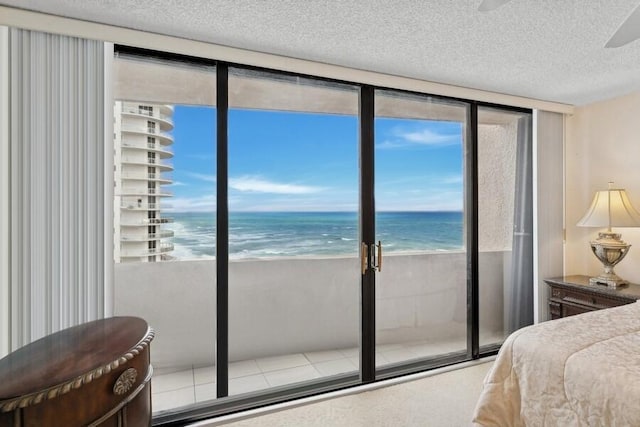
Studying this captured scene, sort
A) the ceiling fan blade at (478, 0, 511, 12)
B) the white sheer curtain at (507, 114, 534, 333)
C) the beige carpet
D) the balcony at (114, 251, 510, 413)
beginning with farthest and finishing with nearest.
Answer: the white sheer curtain at (507, 114, 534, 333)
the balcony at (114, 251, 510, 413)
the beige carpet
the ceiling fan blade at (478, 0, 511, 12)

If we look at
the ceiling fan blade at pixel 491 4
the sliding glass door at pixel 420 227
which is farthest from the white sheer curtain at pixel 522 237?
the ceiling fan blade at pixel 491 4

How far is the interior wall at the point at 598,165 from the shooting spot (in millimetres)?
2992

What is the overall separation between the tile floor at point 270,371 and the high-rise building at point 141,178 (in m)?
0.88

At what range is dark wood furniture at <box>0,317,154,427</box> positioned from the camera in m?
0.98

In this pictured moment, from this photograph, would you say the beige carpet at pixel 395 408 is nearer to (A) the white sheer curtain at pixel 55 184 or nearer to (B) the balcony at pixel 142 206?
(A) the white sheer curtain at pixel 55 184

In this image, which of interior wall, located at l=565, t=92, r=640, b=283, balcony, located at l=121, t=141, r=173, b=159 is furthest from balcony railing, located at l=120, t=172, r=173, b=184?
interior wall, located at l=565, t=92, r=640, b=283

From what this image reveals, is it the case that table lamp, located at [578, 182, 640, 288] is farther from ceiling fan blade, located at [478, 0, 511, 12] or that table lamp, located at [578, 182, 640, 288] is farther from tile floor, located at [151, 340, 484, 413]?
ceiling fan blade, located at [478, 0, 511, 12]

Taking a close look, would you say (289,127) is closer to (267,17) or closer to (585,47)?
(267,17)

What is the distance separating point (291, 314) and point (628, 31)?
2.68 m

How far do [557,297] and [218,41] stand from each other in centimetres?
342

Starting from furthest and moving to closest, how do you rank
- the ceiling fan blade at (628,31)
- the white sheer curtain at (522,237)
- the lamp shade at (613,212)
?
1. the white sheer curtain at (522,237)
2. the lamp shade at (613,212)
3. the ceiling fan blade at (628,31)

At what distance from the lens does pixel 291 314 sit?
2875 millimetres

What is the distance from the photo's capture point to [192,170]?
238 cm

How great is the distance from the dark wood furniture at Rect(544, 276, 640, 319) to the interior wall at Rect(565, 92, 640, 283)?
250 mm
